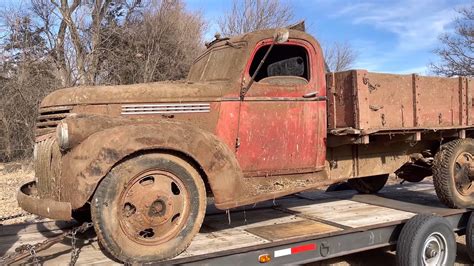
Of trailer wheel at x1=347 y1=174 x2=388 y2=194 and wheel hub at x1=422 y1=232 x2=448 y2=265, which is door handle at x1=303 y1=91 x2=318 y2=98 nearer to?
wheel hub at x1=422 y1=232 x2=448 y2=265

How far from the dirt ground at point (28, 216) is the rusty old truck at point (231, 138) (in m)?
0.68

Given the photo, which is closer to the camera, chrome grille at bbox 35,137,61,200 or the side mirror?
chrome grille at bbox 35,137,61,200

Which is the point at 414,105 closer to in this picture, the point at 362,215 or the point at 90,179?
the point at 362,215

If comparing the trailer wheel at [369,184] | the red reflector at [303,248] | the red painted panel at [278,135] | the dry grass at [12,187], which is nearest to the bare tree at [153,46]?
the dry grass at [12,187]

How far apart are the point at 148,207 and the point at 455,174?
397 cm

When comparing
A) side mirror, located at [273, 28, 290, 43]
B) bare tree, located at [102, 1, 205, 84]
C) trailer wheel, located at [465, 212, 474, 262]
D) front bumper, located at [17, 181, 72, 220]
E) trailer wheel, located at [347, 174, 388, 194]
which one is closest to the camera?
front bumper, located at [17, 181, 72, 220]

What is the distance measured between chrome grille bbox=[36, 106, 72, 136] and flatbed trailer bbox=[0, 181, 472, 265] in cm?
101

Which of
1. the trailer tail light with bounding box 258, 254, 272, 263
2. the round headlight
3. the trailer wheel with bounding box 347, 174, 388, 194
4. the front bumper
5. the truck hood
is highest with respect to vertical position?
the truck hood

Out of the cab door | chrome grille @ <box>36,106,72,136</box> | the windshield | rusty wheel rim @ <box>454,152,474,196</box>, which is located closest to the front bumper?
chrome grille @ <box>36,106,72,136</box>

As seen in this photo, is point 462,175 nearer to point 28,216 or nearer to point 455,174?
point 455,174

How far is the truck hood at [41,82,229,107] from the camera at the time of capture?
4.17m

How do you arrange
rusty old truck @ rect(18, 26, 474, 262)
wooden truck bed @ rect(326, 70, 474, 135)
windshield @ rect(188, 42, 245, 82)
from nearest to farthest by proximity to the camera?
rusty old truck @ rect(18, 26, 474, 262) → windshield @ rect(188, 42, 245, 82) → wooden truck bed @ rect(326, 70, 474, 135)

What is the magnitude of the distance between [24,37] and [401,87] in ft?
42.6

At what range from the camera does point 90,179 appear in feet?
12.0
